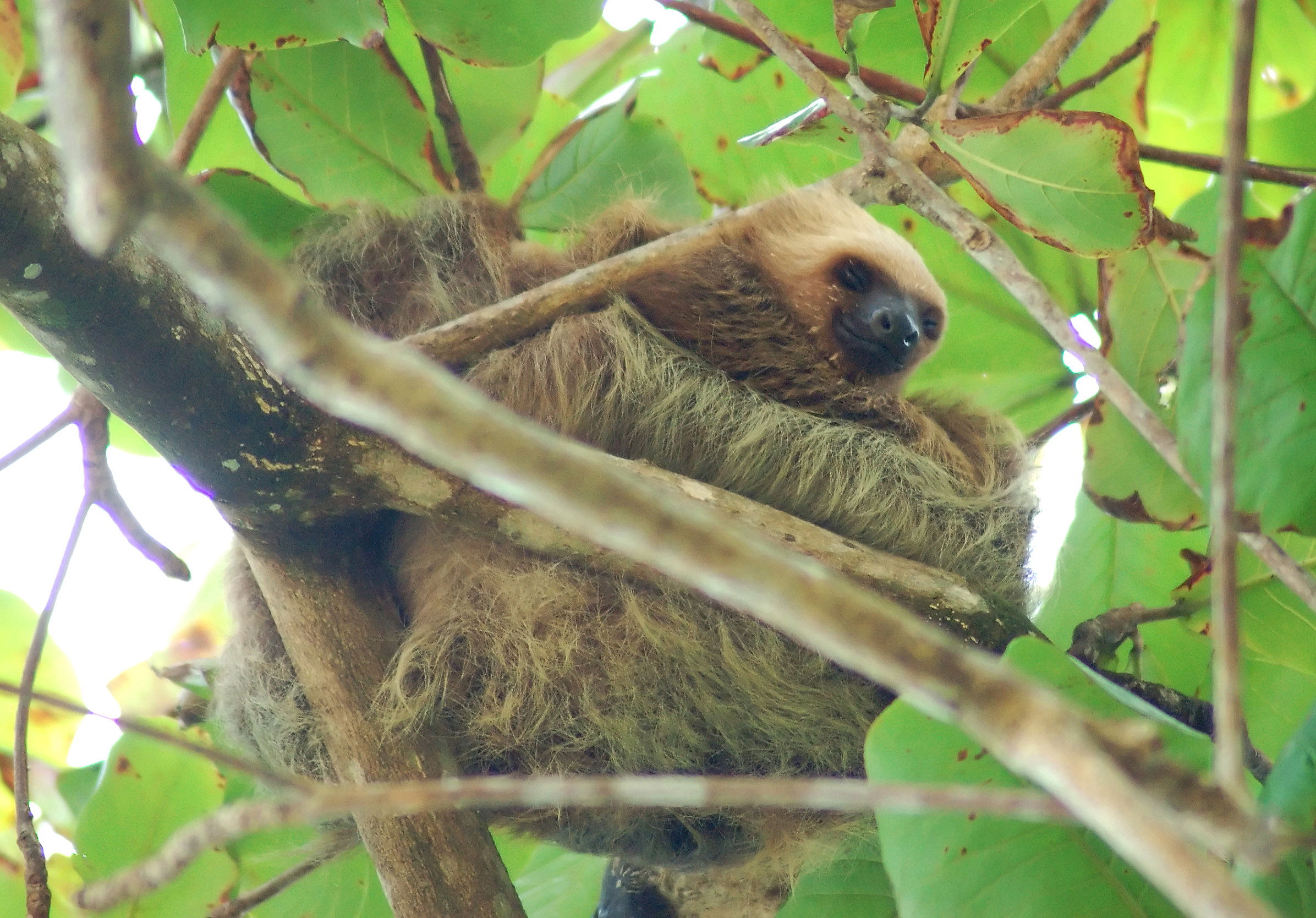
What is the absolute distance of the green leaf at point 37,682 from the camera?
9.95 ft

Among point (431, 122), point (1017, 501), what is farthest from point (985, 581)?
point (431, 122)

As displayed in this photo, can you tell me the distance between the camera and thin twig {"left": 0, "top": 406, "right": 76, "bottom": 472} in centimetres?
196

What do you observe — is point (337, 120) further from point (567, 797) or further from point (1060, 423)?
point (567, 797)

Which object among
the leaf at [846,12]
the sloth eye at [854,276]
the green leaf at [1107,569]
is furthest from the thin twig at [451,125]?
the green leaf at [1107,569]

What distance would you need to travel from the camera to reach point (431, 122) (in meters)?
2.72

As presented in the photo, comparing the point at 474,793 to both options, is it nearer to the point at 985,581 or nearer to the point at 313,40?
the point at 313,40

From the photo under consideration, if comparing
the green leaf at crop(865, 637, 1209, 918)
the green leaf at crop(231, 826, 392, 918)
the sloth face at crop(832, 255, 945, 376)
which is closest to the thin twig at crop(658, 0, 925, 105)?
the sloth face at crop(832, 255, 945, 376)

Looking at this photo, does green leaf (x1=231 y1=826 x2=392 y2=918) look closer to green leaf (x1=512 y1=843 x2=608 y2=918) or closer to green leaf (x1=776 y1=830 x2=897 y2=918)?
green leaf (x1=512 y1=843 x2=608 y2=918)

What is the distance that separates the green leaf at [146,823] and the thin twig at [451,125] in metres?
1.40

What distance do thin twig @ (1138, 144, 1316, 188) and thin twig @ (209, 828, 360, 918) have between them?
2.02 meters

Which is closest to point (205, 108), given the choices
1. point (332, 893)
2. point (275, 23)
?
point (275, 23)

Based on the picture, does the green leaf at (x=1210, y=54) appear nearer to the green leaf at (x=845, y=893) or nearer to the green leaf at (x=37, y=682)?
the green leaf at (x=845, y=893)

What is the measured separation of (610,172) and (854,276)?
2.19 feet

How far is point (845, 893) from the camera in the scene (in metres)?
2.44
